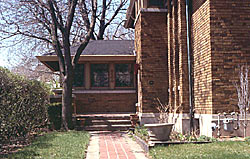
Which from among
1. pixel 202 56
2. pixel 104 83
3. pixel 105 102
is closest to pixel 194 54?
pixel 202 56

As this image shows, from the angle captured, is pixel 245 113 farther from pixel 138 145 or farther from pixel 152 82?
pixel 152 82

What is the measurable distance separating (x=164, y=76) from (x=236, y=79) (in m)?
3.98

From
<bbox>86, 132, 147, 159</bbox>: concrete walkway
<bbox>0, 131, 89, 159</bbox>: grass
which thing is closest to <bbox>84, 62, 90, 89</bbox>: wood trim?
<bbox>86, 132, 147, 159</bbox>: concrete walkway

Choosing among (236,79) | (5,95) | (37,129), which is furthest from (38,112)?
(236,79)

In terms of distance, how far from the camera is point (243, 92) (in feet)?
27.4

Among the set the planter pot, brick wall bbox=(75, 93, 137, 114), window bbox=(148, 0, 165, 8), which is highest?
window bbox=(148, 0, 165, 8)

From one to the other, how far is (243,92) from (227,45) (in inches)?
52.2

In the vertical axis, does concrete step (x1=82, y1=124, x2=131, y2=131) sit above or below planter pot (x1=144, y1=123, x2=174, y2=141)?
below

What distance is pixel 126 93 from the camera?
16062mm

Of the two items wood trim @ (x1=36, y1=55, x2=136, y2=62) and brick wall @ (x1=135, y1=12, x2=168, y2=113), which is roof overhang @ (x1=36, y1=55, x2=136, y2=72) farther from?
brick wall @ (x1=135, y1=12, x2=168, y2=113)

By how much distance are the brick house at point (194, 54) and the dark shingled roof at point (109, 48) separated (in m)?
2.36

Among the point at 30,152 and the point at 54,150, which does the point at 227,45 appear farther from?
the point at 30,152

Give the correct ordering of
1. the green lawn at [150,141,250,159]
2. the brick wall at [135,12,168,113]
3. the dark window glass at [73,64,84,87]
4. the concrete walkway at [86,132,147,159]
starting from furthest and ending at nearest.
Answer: the dark window glass at [73,64,84,87], the brick wall at [135,12,168,113], the concrete walkway at [86,132,147,159], the green lawn at [150,141,250,159]

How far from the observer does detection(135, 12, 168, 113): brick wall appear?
479 inches
